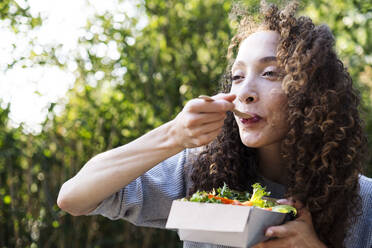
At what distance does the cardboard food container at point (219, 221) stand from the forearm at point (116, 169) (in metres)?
0.19

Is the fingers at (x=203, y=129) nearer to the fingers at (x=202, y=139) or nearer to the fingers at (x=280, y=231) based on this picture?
the fingers at (x=202, y=139)

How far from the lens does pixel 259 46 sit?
1371 millimetres

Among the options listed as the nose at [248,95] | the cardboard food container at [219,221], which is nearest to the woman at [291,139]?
the nose at [248,95]

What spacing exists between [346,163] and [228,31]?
5.87 feet

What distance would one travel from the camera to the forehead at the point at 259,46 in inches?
53.2

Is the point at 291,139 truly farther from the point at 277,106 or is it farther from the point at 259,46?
the point at 259,46

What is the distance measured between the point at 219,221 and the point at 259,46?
603mm

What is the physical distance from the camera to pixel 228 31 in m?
2.90

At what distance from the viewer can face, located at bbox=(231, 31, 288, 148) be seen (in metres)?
1.30

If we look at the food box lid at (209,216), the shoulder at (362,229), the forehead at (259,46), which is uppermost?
the forehead at (259,46)

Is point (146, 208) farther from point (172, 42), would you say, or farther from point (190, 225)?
point (172, 42)

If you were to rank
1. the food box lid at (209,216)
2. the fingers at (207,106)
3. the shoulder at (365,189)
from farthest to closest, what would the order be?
1. the shoulder at (365,189)
2. the fingers at (207,106)
3. the food box lid at (209,216)

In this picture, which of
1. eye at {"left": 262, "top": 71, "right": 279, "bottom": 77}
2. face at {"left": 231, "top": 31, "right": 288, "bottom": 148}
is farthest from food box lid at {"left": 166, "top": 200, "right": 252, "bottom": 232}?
eye at {"left": 262, "top": 71, "right": 279, "bottom": 77}

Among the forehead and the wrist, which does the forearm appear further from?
the forehead
